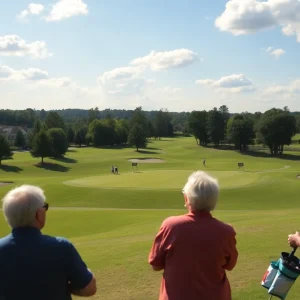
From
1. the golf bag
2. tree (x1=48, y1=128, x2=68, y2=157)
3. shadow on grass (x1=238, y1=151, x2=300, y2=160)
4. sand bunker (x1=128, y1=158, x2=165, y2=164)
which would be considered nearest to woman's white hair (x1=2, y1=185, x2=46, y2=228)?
the golf bag

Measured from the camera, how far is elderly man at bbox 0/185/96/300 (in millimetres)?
4230

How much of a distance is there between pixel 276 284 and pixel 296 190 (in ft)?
103

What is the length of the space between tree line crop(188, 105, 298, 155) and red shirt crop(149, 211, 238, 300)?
88.8m

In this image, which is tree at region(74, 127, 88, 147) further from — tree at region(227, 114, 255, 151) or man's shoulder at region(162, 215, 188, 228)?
man's shoulder at region(162, 215, 188, 228)

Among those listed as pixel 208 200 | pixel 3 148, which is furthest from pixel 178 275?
pixel 3 148

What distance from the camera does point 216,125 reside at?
106m

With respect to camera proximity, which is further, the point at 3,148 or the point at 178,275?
the point at 3,148

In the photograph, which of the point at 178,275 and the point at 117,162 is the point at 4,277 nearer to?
the point at 178,275

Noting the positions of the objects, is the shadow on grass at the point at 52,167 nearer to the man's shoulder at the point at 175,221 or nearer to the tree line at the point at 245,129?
the tree line at the point at 245,129

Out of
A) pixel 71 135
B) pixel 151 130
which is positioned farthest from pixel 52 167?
pixel 151 130

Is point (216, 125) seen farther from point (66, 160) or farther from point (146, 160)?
point (66, 160)

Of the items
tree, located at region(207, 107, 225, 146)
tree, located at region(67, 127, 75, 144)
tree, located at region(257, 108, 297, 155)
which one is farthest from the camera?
tree, located at region(67, 127, 75, 144)

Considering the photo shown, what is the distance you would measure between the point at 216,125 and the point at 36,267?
342 feet

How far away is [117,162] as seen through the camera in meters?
76.4
